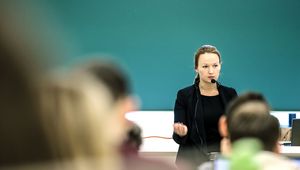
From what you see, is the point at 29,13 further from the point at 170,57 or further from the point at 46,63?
the point at 170,57

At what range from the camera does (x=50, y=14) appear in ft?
1.14

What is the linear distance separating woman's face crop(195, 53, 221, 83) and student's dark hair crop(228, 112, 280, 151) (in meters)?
1.50

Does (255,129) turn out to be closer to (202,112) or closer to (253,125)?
(253,125)

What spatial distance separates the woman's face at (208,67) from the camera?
2969mm

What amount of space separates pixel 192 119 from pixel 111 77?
8.31 ft

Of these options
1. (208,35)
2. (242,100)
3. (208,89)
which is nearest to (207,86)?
(208,89)

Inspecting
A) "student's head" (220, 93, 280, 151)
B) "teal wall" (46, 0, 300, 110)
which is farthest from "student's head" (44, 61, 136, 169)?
"teal wall" (46, 0, 300, 110)

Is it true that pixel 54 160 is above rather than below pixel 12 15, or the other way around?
below

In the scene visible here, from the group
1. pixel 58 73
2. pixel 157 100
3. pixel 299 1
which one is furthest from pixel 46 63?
pixel 299 1

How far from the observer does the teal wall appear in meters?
4.86

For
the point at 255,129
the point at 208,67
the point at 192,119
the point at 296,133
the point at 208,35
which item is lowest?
the point at 296,133

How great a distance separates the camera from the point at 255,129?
1.43 metres

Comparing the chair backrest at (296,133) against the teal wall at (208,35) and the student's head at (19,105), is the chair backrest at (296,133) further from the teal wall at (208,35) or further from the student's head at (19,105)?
the student's head at (19,105)

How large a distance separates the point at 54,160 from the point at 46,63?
8cm
